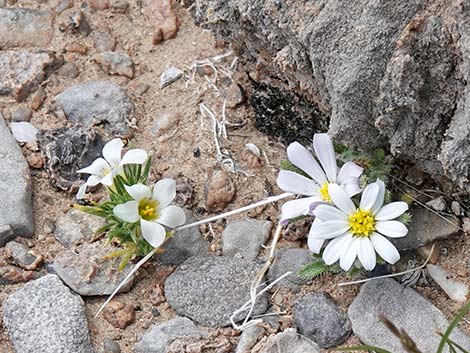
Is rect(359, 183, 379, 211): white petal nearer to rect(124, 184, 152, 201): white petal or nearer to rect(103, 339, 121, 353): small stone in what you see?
rect(124, 184, 152, 201): white petal

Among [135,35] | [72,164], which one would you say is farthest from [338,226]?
[135,35]

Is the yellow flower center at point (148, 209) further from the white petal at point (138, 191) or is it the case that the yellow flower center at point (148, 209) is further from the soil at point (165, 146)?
the soil at point (165, 146)

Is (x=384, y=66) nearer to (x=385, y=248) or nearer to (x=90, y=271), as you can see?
(x=385, y=248)

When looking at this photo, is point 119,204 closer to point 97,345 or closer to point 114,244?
point 114,244

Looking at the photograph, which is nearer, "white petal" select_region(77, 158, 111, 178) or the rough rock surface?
the rough rock surface

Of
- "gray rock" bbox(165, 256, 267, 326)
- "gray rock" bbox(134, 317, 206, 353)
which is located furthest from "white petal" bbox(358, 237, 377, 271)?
"gray rock" bbox(134, 317, 206, 353)
